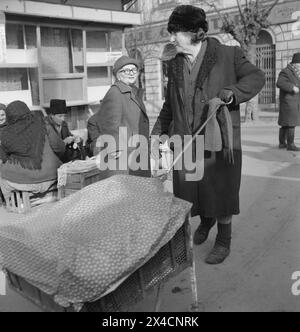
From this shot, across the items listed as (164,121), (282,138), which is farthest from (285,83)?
(164,121)

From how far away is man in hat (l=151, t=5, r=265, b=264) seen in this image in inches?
122

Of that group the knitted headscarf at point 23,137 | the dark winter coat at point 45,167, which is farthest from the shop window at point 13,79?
the knitted headscarf at point 23,137

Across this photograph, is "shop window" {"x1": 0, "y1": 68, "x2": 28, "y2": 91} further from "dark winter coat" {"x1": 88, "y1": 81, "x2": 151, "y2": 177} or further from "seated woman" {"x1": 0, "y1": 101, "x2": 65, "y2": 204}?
"dark winter coat" {"x1": 88, "y1": 81, "x2": 151, "y2": 177}

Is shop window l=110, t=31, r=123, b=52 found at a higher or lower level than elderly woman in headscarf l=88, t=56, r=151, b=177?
higher

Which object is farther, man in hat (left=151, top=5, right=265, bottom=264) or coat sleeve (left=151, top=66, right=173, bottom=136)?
coat sleeve (left=151, top=66, right=173, bottom=136)

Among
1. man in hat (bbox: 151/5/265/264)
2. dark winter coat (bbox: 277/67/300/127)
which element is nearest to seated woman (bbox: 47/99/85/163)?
man in hat (bbox: 151/5/265/264)

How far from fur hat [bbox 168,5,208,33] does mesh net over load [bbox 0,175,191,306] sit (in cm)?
127

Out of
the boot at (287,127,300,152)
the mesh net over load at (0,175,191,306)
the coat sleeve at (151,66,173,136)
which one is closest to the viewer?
the mesh net over load at (0,175,191,306)

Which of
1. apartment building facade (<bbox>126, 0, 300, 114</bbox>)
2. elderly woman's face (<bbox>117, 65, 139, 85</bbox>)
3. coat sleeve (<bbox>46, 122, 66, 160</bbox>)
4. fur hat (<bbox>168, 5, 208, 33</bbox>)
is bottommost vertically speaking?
coat sleeve (<bbox>46, 122, 66, 160</bbox>)

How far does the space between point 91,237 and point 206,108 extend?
1.51m

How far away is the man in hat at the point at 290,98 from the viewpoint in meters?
7.75

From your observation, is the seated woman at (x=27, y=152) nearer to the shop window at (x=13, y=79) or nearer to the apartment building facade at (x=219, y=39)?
the shop window at (x=13, y=79)

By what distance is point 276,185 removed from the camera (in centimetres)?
577

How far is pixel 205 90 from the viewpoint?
3.14m
